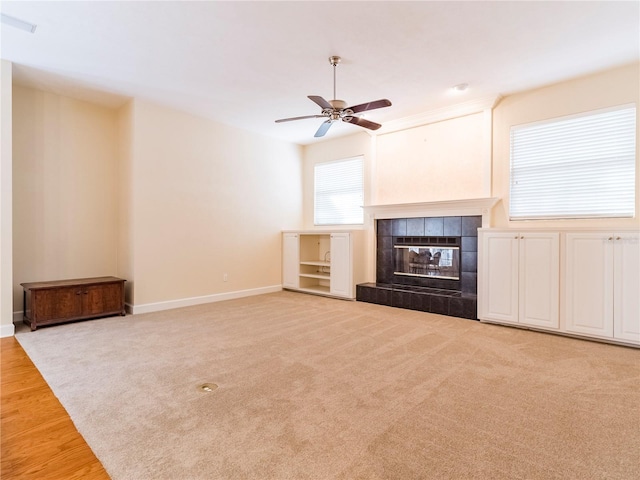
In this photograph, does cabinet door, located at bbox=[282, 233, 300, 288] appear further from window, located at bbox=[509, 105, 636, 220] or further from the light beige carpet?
window, located at bbox=[509, 105, 636, 220]

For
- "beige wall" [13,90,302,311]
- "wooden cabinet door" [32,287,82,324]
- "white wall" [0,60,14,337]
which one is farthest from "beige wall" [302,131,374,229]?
"white wall" [0,60,14,337]

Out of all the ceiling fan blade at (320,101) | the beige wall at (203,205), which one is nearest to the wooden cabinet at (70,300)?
Result: the beige wall at (203,205)

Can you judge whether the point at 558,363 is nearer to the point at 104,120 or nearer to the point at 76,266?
the point at 76,266

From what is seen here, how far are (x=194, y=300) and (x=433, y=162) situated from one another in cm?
450

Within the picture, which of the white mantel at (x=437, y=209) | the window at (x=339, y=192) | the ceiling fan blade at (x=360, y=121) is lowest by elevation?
the white mantel at (x=437, y=209)

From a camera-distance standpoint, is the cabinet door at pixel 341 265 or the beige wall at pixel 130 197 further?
the cabinet door at pixel 341 265

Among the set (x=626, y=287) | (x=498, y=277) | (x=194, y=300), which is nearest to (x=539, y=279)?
(x=498, y=277)

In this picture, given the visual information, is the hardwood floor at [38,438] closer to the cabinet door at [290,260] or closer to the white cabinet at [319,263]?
the white cabinet at [319,263]

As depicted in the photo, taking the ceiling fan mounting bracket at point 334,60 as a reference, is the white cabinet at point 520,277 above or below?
below

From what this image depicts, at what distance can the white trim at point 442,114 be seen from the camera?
4743 millimetres

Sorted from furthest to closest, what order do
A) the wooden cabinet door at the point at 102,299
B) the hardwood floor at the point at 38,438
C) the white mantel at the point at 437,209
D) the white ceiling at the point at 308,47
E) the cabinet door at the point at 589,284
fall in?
the white mantel at the point at 437,209 < the wooden cabinet door at the point at 102,299 < the cabinet door at the point at 589,284 < the white ceiling at the point at 308,47 < the hardwood floor at the point at 38,438

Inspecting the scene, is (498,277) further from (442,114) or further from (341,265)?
(442,114)

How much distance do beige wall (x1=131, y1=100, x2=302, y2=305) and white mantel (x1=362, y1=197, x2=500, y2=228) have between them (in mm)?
2097

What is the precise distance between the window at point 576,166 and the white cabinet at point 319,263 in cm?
263
